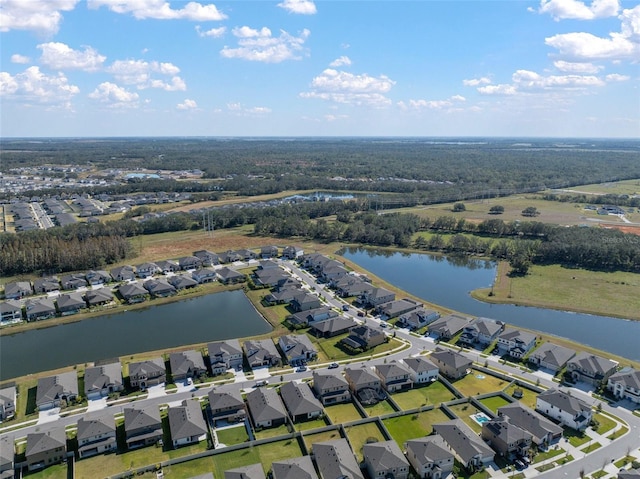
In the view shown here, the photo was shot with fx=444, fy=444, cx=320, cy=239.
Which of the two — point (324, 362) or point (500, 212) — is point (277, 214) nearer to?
point (500, 212)

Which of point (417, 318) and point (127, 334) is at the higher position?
point (417, 318)

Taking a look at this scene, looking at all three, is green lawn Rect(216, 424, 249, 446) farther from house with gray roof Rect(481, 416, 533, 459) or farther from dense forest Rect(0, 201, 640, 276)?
dense forest Rect(0, 201, 640, 276)

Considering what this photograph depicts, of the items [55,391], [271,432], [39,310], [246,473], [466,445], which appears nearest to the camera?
[246,473]

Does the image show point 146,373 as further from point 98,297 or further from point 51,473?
point 98,297

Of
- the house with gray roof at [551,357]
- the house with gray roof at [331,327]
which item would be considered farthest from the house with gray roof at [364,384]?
the house with gray roof at [551,357]

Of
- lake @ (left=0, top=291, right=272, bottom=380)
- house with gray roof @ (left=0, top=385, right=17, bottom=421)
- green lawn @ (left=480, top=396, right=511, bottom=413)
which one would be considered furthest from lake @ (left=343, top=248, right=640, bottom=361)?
house with gray roof @ (left=0, top=385, right=17, bottom=421)

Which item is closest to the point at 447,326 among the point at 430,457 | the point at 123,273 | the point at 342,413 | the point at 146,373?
the point at 342,413
